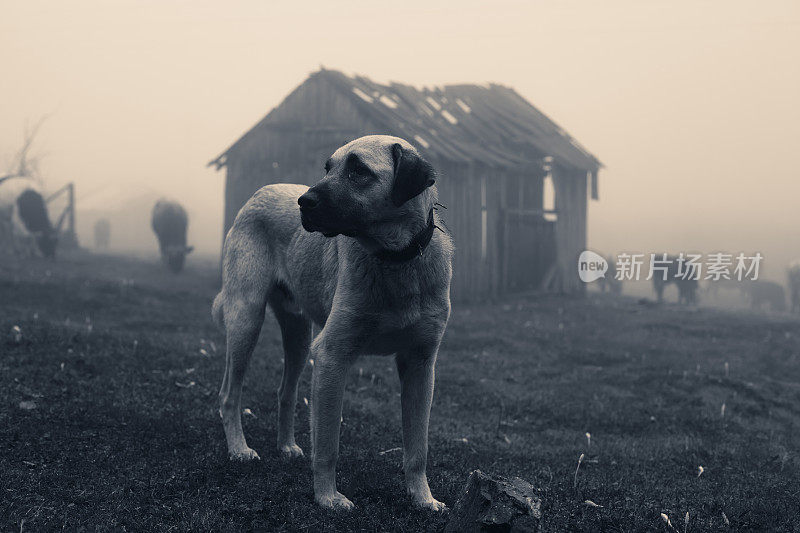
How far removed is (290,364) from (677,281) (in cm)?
2512

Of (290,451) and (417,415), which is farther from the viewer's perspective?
(290,451)

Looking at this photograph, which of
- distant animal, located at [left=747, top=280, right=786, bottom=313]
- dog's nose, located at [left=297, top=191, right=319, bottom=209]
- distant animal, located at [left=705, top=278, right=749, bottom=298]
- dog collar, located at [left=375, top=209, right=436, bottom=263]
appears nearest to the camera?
dog's nose, located at [left=297, top=191, right=319, bottom=209]

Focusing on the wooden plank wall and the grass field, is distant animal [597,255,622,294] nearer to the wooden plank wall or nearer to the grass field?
the wooden plank wall

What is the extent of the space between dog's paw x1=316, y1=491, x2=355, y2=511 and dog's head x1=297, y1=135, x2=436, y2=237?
1.85 m

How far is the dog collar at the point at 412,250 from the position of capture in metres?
3.75

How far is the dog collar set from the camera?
3.75 m

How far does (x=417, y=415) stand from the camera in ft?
14.1

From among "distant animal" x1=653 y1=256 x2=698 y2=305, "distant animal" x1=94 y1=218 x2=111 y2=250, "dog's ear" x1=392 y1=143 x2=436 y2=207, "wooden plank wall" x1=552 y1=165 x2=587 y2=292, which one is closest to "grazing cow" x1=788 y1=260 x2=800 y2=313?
"distant animal" x1=653 y1=256 x2=698 y2=305

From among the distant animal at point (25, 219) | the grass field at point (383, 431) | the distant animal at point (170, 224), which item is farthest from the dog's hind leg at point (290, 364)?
the distant animal at point (170, 224)

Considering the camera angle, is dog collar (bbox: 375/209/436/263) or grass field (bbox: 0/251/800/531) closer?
dog collar (bbox: 375/209/436/263)

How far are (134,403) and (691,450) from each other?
5843 mm

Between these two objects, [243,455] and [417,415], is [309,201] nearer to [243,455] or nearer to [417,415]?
[417,415]

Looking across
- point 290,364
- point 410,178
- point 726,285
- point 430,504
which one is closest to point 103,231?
point 726,285

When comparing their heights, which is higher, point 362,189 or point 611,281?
point 362,189
